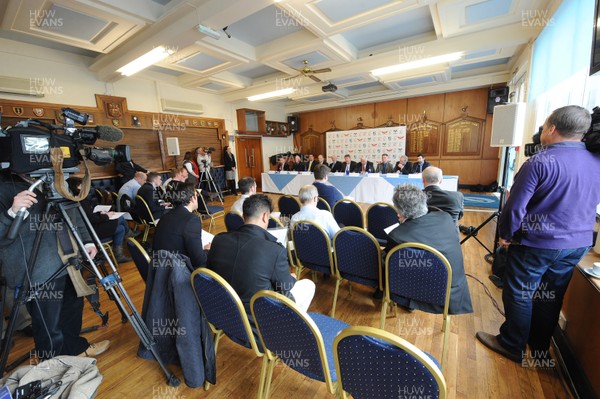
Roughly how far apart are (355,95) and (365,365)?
29.9 ft

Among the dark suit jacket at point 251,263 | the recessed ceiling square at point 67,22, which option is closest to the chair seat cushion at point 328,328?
the dark suit jacket at point 251,263

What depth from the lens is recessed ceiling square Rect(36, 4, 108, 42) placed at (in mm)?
2834

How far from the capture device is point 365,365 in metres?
0.79

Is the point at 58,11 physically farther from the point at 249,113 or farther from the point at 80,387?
the point at 249,113

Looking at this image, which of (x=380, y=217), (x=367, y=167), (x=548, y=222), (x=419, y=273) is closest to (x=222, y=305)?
(x=419, y=273)

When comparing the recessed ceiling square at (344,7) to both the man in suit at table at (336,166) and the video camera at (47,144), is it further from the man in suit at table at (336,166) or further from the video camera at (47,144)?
the man in suit at table at (336,166)

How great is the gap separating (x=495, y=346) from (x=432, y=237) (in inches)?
37.5

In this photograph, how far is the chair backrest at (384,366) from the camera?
674 millimetres

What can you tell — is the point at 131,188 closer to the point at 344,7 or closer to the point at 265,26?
the point at 265,26

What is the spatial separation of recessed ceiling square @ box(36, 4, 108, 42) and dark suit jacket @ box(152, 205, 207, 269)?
3.04 m

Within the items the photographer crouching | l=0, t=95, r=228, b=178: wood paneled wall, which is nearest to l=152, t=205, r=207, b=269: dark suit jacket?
the photographer crouching

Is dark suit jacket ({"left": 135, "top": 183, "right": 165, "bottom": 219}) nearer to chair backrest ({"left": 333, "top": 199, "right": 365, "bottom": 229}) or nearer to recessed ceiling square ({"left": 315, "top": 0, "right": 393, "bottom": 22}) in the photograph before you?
chair backrest ({"left": 333, "top": 199, "right": 365, "bottom": 229})

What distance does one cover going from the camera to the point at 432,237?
4.90 ft

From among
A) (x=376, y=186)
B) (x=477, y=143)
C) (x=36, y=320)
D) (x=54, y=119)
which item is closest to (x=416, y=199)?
(x=36, y=320)
